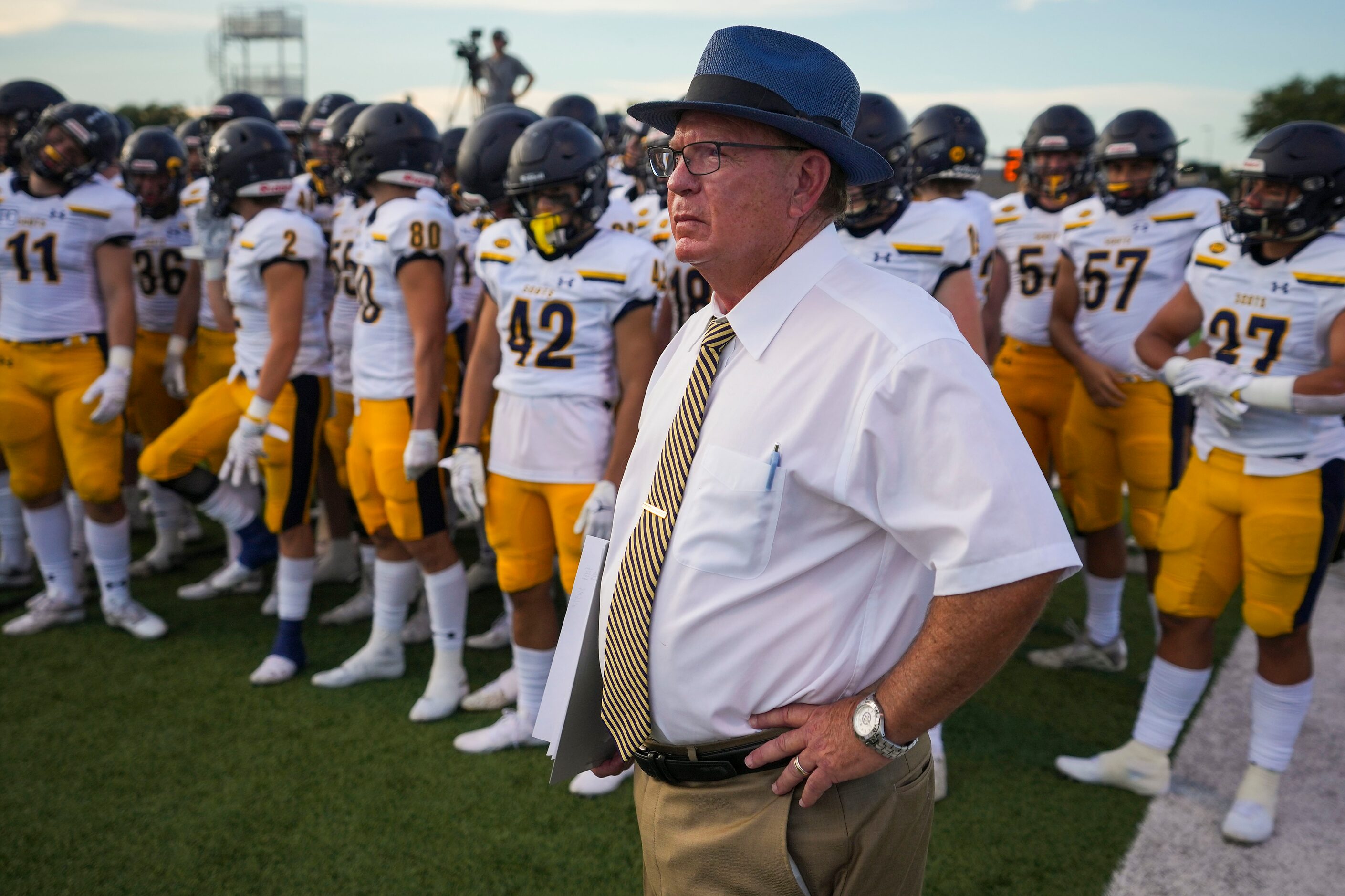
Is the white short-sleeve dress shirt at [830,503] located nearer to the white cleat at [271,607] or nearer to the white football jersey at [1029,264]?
the white football jersey at [1029,264]

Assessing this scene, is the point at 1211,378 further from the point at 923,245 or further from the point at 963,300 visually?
the point at 923,245

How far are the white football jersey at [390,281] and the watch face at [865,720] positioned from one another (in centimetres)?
306

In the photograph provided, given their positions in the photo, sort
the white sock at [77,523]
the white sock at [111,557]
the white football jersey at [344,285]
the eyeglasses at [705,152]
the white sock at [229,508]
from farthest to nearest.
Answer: the white sock at [77,523] → the white sock at [111,557] → the white sock at [229,508] → the white football jersey at [344,285] → the eyeglasses at [705,152]

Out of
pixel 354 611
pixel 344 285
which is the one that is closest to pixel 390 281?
pixel 344 285

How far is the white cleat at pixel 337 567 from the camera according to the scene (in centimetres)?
605

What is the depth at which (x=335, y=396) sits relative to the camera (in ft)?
17.8

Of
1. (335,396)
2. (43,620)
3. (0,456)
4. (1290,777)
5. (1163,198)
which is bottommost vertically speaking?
(43,620)

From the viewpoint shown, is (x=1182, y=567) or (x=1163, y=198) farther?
(x=1163, y=198)

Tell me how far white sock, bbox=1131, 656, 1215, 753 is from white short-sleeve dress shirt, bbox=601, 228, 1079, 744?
254 centimetres

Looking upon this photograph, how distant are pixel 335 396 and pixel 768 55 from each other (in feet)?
13.9

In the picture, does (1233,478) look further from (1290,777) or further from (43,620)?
(43,620)

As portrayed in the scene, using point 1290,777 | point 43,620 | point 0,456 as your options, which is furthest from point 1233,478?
point 0,456

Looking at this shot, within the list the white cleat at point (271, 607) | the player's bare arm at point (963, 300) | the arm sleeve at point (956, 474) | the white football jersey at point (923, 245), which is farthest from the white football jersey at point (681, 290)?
the arm sleeve at point (956, 474)

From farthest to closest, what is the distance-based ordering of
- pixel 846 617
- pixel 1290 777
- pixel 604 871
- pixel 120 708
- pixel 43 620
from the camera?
→ pixel 43 620 < pixel 120 708 < pixel 1290 777 < pixel 604 871 < pixel 846 617
